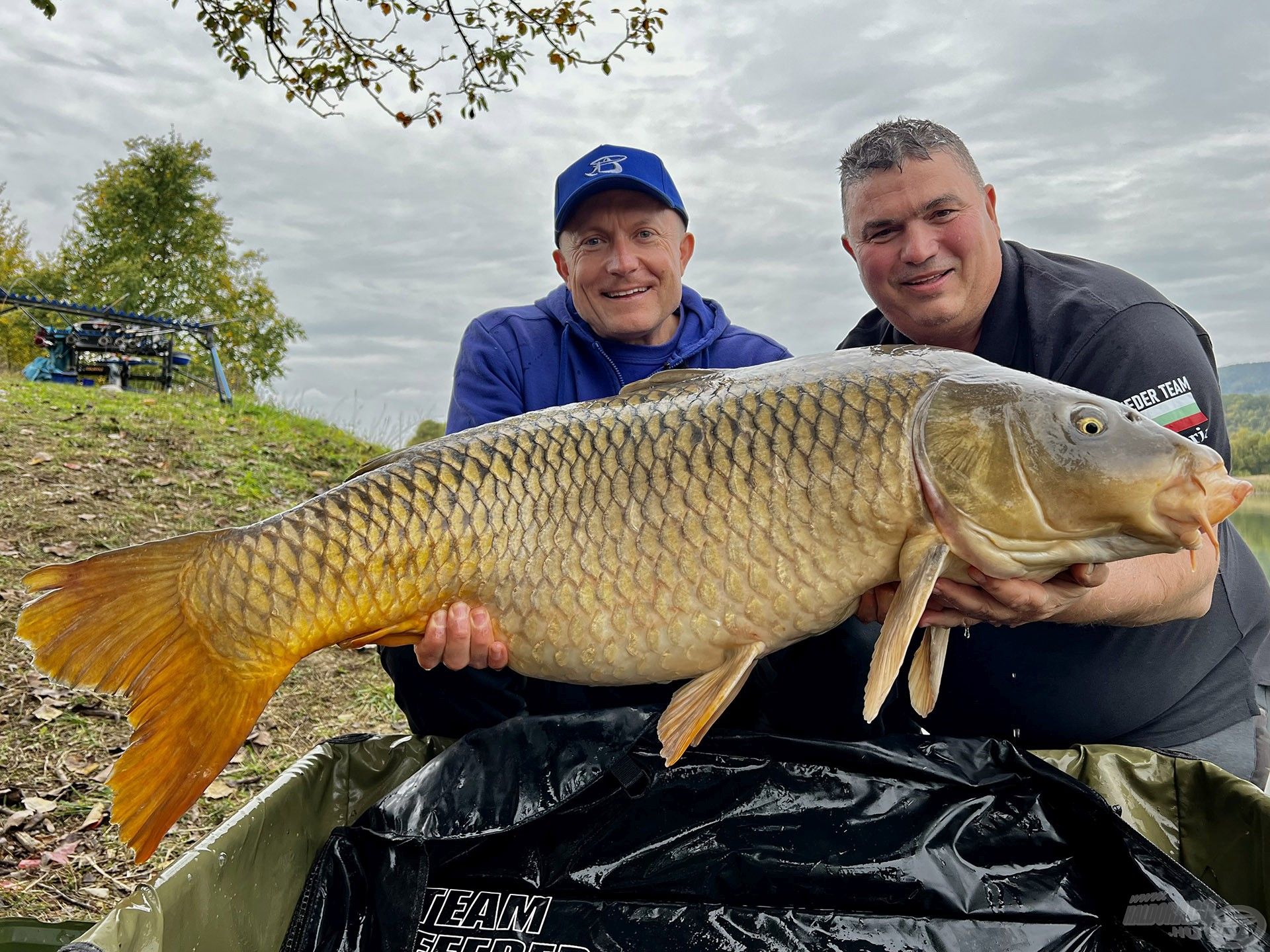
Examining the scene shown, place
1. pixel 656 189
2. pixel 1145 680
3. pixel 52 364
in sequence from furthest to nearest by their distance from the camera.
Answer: pixel 52 364 < pixel 656 189 < pixel 1145 680

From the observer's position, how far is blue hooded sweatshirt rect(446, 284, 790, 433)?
1.90 m

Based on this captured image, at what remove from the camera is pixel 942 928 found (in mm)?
1155

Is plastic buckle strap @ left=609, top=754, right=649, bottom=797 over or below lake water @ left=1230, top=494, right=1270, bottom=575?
below

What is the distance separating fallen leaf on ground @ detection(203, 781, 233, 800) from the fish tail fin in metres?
0.89

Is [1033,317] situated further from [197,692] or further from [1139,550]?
[197,692]

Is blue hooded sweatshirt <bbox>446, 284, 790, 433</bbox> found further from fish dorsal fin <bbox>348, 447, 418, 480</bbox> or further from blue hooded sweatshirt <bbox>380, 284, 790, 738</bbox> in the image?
fish dorsal fin <bbox>348, 447, 418, 480</bbox>

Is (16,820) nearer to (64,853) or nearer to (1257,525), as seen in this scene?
(64,853)

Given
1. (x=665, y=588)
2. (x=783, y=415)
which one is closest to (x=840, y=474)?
(x=783, y=415)

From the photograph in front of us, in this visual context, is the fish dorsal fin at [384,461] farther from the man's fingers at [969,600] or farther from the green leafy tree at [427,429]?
the green leafy tree at [427,429]

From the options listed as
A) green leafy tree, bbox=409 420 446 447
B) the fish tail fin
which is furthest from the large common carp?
green leafy tree, bbox=409 420 446 447

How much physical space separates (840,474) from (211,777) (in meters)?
0.80

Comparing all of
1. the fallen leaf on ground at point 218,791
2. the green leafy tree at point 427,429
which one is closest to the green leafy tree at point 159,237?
the green leafy tree at point 427,429

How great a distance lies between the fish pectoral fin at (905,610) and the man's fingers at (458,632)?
0.49 metres

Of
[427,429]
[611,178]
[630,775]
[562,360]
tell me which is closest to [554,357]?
[562,360]
